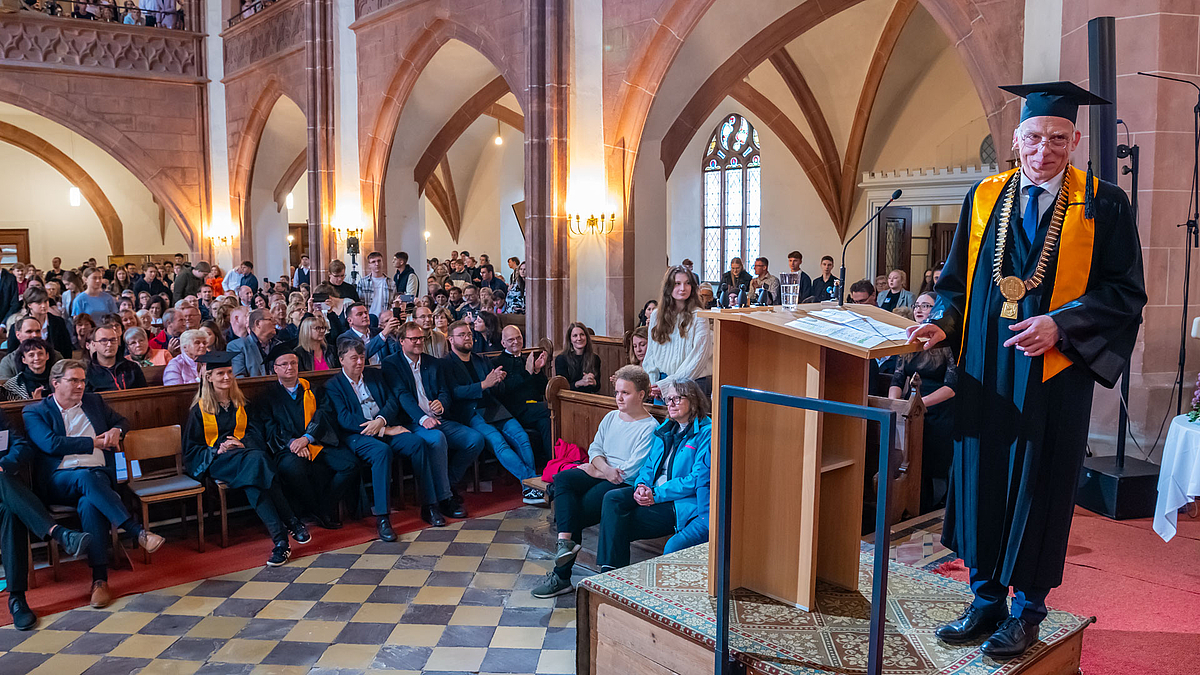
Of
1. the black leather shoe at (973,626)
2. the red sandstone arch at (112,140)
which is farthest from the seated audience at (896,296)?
the red sandstone arch at (112,140)

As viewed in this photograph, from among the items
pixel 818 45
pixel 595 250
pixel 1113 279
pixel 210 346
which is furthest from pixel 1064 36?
pixel 818 45

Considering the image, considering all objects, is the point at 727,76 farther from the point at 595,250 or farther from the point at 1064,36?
the point at 1064,36

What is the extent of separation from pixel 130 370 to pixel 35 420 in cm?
105

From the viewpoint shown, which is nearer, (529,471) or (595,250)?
(529,471)

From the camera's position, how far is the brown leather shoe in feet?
13.8

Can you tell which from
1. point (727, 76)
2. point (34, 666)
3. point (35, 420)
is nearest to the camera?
point (34, 666)

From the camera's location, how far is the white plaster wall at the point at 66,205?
760 inches

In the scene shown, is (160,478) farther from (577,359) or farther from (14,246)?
(14,246)

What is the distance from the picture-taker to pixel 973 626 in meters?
2.34

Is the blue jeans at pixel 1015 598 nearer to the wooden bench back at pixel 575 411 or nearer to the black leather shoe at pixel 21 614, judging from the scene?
the wooden bench back at pixel 575 411

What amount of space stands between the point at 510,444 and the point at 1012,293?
4218mm

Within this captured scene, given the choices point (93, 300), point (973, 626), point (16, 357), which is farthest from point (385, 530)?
point (93, 300)

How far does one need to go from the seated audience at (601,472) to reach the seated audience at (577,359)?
2085mm

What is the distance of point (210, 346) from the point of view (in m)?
6.06
